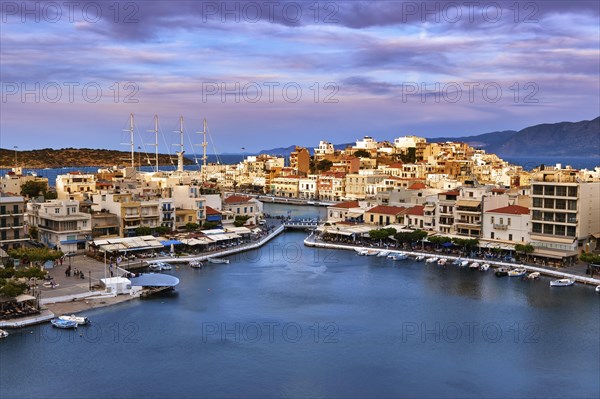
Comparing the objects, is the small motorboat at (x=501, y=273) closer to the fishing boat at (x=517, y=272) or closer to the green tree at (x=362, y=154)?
the fishing boat at (x=517, y=272)

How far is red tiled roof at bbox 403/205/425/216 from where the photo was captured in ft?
123

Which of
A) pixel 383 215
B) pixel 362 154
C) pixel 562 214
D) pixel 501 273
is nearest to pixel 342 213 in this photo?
pixel 383 215

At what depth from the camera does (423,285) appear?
87.9 ft

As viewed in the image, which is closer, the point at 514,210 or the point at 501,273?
the point at 501,273

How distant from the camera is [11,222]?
28.9 meters

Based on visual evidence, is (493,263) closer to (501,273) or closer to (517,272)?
(501,273)

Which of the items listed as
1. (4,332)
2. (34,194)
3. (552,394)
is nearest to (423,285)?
(552,394)

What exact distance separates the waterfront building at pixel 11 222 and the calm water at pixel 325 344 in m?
8.31

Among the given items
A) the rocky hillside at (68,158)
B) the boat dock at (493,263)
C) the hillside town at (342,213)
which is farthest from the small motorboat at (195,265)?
the rocky hillside at (68,158)

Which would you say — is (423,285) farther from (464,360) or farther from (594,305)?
(464,360)

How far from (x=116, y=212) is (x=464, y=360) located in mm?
22139

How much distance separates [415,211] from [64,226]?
1976 centimetres

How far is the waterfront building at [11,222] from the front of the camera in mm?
28547

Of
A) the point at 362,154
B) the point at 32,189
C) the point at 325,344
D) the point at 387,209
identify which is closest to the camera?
the point at 325,344
